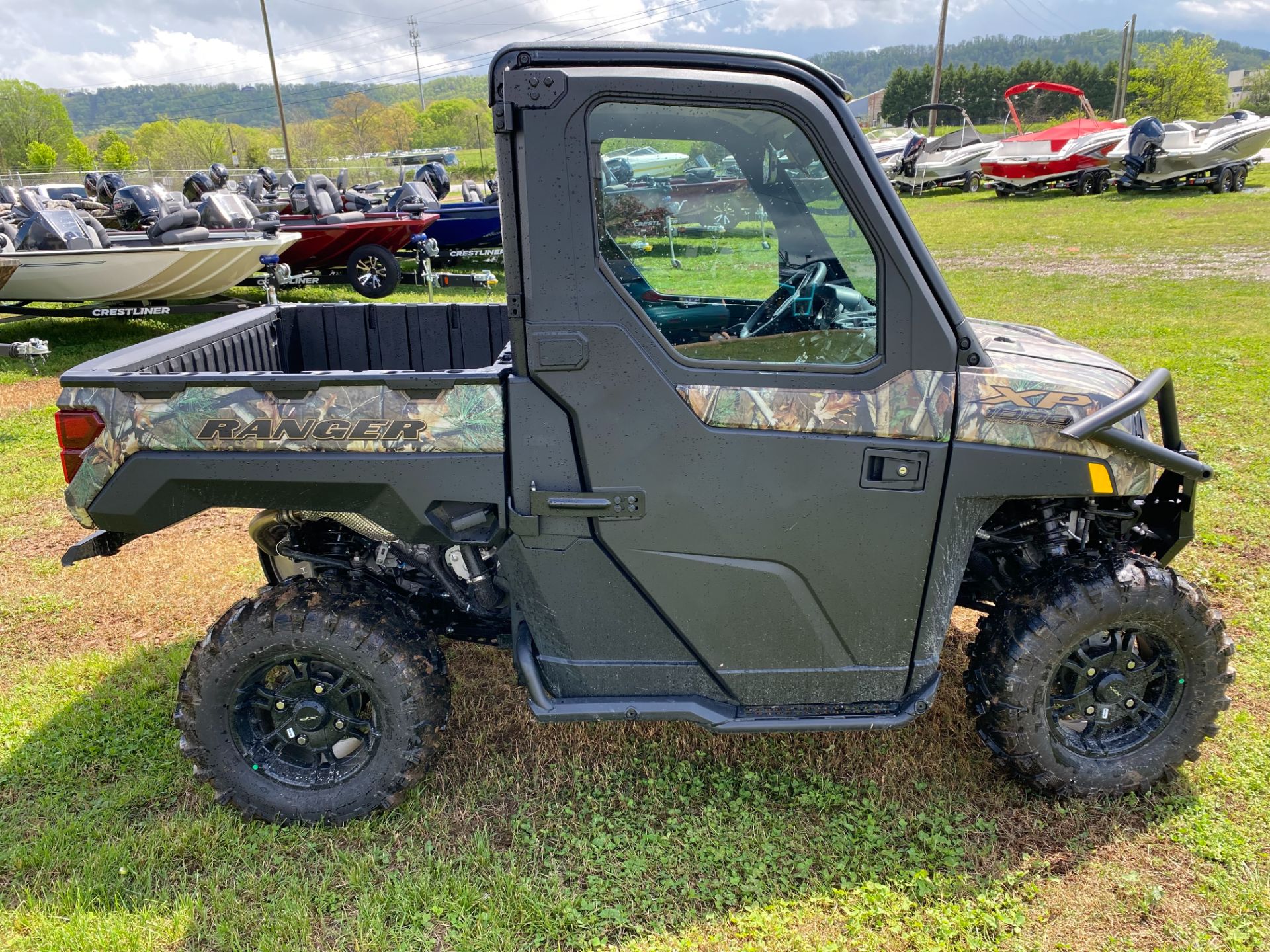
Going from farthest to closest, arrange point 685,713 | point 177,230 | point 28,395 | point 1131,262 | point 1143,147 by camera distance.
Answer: point 1143,147
point 1131,262
point 177,230
point 28,395
point 685,713

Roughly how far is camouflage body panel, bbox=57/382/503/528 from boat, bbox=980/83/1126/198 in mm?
26504

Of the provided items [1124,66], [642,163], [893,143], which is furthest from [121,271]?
[1124,66]

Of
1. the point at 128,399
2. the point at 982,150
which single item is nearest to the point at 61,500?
the point at 128,399

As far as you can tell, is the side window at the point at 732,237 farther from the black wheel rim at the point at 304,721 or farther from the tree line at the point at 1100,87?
the tree line at the point at 1100,87

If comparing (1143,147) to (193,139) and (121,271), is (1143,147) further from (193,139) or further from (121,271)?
(193,139)

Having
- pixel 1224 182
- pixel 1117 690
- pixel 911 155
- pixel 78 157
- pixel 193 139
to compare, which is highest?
pixel 193 139

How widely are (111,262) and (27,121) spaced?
259 feet

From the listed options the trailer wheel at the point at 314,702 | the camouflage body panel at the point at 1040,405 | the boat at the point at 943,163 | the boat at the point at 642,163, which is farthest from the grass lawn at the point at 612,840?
the boat at the point at 943,163

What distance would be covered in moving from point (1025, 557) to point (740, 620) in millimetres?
1125

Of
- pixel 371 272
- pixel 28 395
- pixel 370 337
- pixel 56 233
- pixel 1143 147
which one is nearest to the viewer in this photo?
pixel 370 337

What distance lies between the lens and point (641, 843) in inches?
115

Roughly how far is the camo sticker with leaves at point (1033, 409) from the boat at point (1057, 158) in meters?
25.7

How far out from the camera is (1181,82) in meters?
51.6

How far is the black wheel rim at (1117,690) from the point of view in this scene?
296 centimetres
